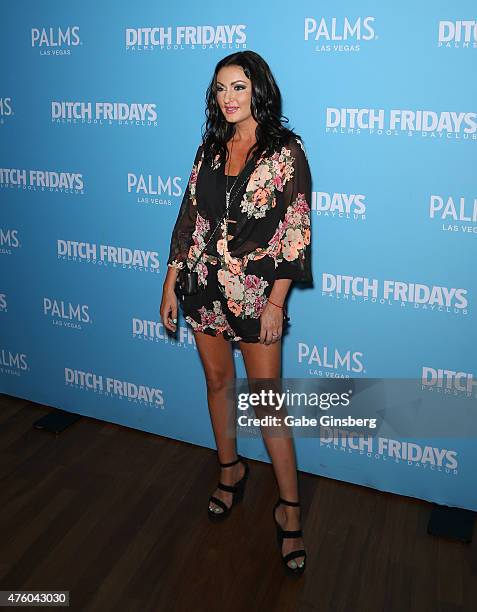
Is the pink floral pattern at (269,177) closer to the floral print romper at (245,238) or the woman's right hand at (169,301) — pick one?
the floral print romper at (245,238)

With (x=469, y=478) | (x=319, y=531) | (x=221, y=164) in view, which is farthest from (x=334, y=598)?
(x=221, y=164)

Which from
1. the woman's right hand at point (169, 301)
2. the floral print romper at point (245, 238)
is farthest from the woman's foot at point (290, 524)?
the woman's right hand at point (169, 301)

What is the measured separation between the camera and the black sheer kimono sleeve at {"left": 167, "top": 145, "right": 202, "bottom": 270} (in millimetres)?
2250

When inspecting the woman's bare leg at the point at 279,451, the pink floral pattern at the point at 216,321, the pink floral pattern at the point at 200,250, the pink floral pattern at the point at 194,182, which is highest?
the pink floral pattern at the point at 194,182

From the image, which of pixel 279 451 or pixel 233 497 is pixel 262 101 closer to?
pixel 279 451

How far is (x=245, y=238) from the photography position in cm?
213

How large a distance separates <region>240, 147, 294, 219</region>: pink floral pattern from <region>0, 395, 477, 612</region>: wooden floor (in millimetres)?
1227

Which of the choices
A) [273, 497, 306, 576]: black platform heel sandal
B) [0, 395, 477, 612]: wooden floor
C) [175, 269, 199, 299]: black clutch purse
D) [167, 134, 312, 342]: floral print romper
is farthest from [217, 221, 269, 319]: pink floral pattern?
[0, 395, 477, 612]: wooden floor

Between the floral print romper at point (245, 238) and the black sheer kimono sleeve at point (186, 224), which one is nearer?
the floral print romper at point (245, 238)

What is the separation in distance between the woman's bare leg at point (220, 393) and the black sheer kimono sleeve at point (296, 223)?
1.42 feet

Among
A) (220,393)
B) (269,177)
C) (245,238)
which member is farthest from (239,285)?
(220,393)

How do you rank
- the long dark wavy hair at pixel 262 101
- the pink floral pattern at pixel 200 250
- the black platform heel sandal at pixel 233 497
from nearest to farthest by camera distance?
the long dark wavy hair at pixel 262 101 < the pink floral pattern at pixel 200 250 < the black platform heel sandal at pixel 233 497

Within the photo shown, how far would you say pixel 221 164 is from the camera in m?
2.17

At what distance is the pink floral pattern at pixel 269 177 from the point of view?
206cm
